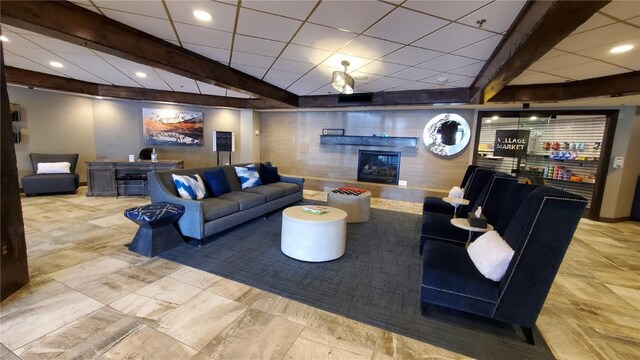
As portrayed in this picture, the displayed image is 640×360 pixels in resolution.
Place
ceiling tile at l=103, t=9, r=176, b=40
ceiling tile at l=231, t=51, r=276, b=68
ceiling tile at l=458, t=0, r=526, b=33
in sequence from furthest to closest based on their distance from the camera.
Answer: ceiling tile at l=231, t=51, r=276, b=68 → ceiling tile at l=103, t=9, r=176, b=40 → ceiling tile at l=458, t=0, r=526, b=33

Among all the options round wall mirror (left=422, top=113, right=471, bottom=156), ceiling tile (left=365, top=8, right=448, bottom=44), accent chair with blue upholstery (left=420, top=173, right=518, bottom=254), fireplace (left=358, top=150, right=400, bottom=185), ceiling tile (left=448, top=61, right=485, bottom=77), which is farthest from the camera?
fireplace (left=358, top=150, right=400, bottom=185)

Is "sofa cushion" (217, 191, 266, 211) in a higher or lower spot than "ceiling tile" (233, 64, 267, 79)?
lower

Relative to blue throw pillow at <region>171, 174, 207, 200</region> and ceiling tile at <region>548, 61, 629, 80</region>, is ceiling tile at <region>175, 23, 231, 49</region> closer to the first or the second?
blue throw pillow at <region>171, 174, 207, 200</region>

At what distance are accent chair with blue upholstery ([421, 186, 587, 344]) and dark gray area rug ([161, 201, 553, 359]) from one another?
6.8 inches

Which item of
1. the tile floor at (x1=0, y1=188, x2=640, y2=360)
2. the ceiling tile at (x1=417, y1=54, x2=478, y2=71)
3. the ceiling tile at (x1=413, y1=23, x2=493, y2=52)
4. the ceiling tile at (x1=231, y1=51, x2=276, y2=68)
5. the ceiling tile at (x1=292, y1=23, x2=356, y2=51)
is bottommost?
the tile floor at (x1=0, y1=188, x2=640, y2=360)

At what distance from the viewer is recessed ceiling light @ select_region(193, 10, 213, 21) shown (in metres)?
2.37

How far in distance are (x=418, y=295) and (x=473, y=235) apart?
1139 millimetres

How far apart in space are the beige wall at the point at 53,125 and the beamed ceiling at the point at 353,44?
44.6 inches

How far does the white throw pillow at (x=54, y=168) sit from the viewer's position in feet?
18.1

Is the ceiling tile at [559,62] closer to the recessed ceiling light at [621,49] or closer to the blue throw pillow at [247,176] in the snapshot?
the recessed ceiling light at [621,49]

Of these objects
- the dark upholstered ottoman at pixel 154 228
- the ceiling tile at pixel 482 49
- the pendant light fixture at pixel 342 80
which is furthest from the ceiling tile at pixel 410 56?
the dark upholstered ottoman at pixel 154 228

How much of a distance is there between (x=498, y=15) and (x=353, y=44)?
1369 millimetres

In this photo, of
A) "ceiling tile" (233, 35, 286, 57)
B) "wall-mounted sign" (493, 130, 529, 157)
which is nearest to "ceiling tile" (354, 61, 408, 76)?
"ceiling tile" (233, 35, 286, 57)

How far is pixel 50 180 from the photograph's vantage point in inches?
213
